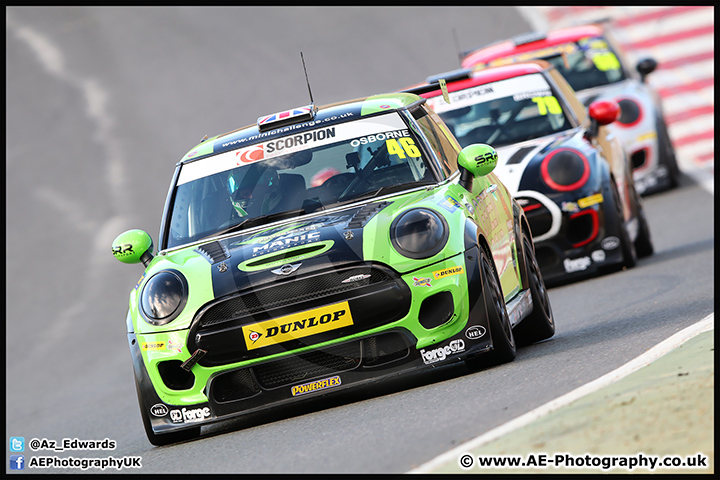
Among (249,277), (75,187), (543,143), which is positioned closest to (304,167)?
(249,277)

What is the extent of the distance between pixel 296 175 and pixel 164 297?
1207 millimetres

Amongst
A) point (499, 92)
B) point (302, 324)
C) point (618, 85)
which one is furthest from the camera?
point (618, 85)

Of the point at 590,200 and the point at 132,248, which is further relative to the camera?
the point at 590,200

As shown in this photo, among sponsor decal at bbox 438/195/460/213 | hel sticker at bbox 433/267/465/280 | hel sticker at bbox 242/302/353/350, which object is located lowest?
hel sticker at bbox 242/302/353/350

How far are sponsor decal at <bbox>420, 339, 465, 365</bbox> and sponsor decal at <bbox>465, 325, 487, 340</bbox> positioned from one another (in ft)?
0.15

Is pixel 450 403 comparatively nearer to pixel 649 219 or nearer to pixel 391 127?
pixel 391 127

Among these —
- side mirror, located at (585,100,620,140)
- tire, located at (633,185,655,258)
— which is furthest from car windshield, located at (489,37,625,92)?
side mirror, located at (585,100,620,140)

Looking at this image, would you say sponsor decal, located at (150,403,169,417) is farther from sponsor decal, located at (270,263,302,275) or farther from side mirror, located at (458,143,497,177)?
side mirror, located at (458,143,497,177)

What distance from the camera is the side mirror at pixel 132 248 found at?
7.07 metres

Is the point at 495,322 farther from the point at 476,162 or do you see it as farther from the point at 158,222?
the point at 158,222

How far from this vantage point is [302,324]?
6000 mm

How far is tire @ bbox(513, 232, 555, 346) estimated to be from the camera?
745 centimetres

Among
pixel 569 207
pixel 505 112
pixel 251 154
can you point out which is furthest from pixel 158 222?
pixel 251 154

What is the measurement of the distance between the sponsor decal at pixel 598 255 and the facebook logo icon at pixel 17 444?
457 centimetres
